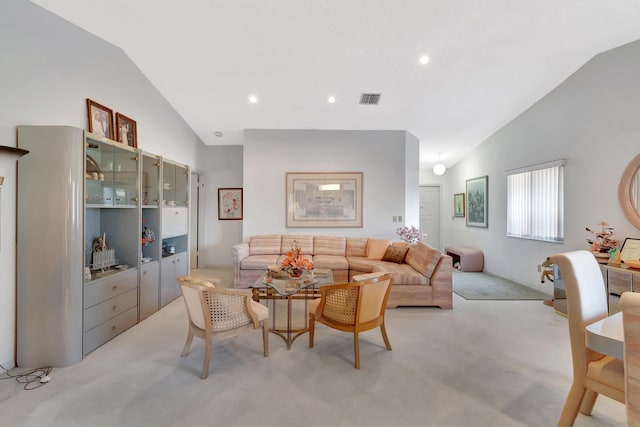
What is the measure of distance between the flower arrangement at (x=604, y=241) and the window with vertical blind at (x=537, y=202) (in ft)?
1.92

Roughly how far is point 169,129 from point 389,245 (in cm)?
419

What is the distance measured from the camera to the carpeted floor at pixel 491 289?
415 centimetres

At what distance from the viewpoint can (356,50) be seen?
132 inches

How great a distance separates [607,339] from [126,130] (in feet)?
15.3

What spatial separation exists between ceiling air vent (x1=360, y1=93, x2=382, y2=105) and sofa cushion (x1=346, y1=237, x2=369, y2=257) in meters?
2.36

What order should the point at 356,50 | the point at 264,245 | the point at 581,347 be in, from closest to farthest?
the point at 581,347 < the point at 356,50 < the point at 264,245

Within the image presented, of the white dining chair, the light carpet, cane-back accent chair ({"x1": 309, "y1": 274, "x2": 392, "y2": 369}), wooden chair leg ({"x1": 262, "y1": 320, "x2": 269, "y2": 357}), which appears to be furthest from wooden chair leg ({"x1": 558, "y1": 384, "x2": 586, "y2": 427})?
wooden chair leg ({"x1": 262, "y1": 320, "x2": 269, "y2": 357})

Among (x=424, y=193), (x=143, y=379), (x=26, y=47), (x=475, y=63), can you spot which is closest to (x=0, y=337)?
(x=143, y=379)

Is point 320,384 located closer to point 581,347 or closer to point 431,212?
point 581,347

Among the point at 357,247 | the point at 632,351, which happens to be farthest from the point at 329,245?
the point at 632,351

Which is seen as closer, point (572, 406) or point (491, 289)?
point (572, 406)

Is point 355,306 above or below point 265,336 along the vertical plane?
above

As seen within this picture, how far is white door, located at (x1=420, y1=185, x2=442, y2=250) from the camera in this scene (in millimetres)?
7664

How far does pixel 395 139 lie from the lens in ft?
17.8
